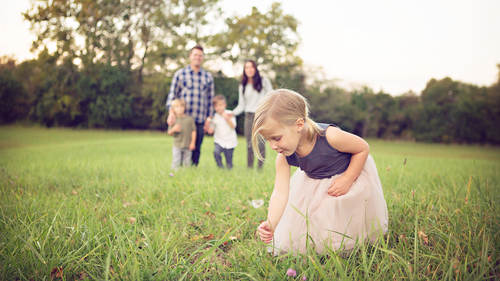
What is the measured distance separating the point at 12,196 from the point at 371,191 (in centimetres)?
324

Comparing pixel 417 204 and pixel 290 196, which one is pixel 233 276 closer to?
pixel 290 196

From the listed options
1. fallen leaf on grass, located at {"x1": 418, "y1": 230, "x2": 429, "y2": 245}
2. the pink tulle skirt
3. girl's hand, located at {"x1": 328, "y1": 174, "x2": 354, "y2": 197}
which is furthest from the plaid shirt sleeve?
fallen leaf on grass, located at {"x1": 418, "y1": 230, "x2": 429, "y2": 245}

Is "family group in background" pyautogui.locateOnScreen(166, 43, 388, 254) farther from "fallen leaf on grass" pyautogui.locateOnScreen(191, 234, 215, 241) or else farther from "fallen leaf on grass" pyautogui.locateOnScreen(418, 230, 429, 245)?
"fallen leaf on grass" pyautogui.locateOnScreen(191, 234, 215, 241)

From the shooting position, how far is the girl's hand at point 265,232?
173 centimetres

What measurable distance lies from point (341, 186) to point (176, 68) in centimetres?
2320

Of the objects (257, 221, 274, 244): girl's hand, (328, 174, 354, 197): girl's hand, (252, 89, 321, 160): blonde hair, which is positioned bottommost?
(257, 221, 274, 244): girl's hand

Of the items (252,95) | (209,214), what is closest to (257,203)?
(209,214)

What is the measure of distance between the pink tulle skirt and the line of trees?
10.2 metres

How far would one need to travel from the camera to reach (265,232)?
1738 millimetres

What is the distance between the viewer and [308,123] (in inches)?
66.7

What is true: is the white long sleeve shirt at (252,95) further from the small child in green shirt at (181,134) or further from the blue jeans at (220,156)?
the small child in green shirt at (181,134)

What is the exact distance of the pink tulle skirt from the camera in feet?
5.52

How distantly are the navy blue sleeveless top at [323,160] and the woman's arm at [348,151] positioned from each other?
4 cm

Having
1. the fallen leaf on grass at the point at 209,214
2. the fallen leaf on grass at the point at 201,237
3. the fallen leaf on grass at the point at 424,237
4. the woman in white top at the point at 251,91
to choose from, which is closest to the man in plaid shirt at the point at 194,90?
the woman in white top at the point at 251,91
